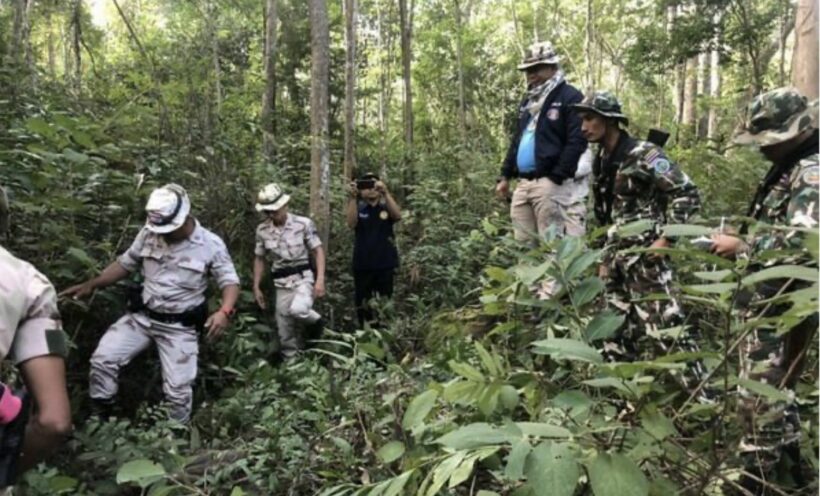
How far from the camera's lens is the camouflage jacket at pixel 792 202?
2.48 metres

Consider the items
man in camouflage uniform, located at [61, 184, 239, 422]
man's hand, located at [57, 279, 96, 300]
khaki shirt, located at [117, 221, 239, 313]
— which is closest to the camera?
man's hand, located at [57, 279, 96, 300]

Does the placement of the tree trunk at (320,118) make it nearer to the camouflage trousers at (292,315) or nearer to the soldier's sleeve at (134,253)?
the camouflage trousers at (292,315)

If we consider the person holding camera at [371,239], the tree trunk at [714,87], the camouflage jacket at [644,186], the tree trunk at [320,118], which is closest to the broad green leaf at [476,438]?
the camouflage jacket at [644,186]

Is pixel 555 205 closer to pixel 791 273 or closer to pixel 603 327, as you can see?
pixel 603 327

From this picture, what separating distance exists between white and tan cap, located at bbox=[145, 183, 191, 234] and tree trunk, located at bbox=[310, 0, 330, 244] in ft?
7.38

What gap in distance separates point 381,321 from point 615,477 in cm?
469

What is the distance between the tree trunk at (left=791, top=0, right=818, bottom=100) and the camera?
24.6 ft

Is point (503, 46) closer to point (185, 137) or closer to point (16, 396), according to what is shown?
point (185, 137)

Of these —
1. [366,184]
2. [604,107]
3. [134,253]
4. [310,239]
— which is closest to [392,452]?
[604,107]

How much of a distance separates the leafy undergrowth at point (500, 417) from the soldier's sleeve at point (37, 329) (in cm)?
43

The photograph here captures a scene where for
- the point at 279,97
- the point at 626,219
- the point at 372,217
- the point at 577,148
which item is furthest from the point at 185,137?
the point at 279,97

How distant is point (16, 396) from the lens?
176 centimetres

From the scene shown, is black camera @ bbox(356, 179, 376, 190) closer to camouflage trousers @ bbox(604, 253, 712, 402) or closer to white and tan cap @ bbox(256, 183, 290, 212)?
white and tan cap @ bbox(256, 183, 290, 212)

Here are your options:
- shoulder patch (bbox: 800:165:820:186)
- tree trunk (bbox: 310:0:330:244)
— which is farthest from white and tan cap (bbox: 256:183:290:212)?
shoulder patch (bbox: 800:165:820:186)
